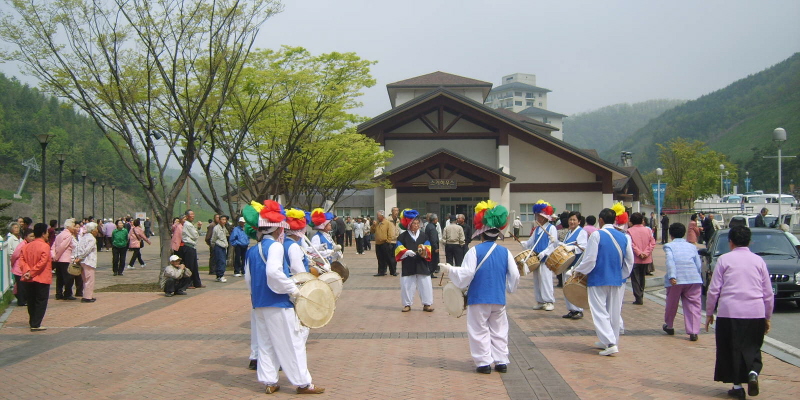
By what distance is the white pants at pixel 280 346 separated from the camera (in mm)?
6445

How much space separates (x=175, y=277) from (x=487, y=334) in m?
9.07

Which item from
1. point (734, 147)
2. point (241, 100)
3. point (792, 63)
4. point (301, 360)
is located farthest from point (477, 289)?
point (792, 63)

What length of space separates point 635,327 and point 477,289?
13.3ft

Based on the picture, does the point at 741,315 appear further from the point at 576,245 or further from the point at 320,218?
the point at 320,218

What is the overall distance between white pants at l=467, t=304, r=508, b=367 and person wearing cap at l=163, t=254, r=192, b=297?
891 cm

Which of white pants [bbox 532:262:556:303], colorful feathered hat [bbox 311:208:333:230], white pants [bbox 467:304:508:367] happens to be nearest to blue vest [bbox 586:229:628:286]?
white pants [bbox 467:304:508:367]

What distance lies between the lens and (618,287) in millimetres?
8438

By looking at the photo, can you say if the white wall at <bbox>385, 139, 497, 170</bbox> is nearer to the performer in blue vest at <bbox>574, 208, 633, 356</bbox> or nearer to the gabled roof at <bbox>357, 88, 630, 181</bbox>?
the gabled roof at <bbox>357, 88, 630, 181</bbox>

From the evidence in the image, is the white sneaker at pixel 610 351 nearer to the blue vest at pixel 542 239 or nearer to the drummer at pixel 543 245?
the drummer at pixel 543 245

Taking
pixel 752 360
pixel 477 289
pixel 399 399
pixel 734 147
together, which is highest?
pixel 734 147

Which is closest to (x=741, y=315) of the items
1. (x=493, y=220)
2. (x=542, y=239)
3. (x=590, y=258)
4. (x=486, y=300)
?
(x=590, y=258)

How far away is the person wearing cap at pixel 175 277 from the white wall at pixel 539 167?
31177 mm

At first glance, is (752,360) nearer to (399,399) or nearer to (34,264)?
(399,399)

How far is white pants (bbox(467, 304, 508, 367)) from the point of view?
23.9ft
